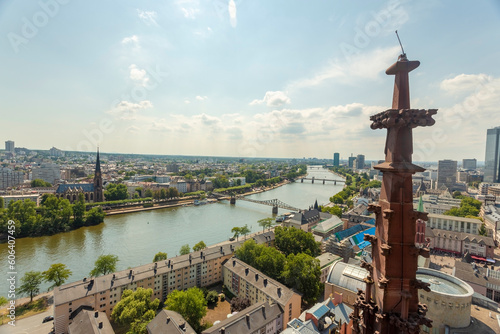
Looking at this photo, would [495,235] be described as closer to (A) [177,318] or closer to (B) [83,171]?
(A) [177,318]

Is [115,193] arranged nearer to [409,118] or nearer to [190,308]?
[190,308]

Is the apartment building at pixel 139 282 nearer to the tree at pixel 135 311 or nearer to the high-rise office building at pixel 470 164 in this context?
the tree at pixel 135 311

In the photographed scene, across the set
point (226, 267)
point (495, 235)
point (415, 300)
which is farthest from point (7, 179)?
point (495, 235)

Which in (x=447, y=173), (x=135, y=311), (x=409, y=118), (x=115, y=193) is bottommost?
(x=135, y=311)

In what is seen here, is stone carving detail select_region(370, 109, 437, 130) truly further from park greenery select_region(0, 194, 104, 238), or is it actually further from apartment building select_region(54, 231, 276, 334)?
park greenery select_region(0, 194, 104, 238)

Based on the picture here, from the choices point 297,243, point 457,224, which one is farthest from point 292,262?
point 457,224

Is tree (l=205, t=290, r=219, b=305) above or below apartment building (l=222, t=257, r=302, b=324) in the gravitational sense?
below

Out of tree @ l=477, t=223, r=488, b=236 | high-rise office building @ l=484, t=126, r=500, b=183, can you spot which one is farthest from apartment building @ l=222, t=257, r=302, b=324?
high-rise office building @ l=484, t=126, r=500, b=183
